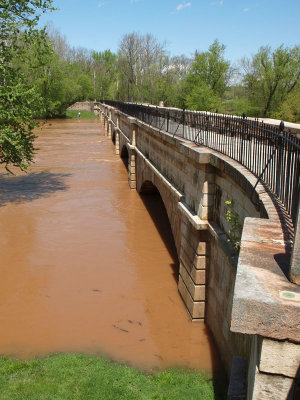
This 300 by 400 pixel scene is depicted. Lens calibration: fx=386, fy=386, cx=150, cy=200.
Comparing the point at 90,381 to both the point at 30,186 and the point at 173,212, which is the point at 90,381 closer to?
the point at 173,212

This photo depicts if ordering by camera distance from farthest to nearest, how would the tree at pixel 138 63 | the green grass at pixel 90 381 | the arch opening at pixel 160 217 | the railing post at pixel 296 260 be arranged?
the tree at pixel 138 63
the arch opening at pixel 160 217
the green grass at pixel 90 381
the railing post at pixel 296 260

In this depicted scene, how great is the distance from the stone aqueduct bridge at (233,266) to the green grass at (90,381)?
3.15 feet

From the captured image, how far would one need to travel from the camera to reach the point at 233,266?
678cm

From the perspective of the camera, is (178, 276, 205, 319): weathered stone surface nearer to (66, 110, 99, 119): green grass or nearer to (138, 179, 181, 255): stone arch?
(138, 179, 181, 255): stone arch

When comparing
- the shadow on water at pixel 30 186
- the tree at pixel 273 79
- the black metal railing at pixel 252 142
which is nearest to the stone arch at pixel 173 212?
the black metal railing at pixel 252 142

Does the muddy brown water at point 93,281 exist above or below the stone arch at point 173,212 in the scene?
below

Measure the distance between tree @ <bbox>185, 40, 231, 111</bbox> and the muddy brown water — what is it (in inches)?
1061

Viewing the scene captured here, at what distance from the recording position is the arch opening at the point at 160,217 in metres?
13.4

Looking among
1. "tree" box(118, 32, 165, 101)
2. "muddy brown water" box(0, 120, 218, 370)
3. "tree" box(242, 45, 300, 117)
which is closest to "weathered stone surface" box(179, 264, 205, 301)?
"muddy brown water" box(0, 120, 218, 370)

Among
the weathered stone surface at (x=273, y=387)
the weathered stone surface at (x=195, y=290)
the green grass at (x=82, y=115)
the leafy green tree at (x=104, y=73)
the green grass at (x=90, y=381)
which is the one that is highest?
the leafy green tree at (x=104, y=73)

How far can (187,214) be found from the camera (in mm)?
9406

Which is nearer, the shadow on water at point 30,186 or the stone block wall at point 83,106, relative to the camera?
the shadow on water at point 30,186

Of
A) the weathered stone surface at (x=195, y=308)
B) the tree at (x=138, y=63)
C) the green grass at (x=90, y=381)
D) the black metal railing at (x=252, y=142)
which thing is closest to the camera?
the black metal railing at (x=252, y=142)

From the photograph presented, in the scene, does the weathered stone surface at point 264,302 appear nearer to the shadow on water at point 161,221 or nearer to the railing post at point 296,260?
the railing post at point 296,260
